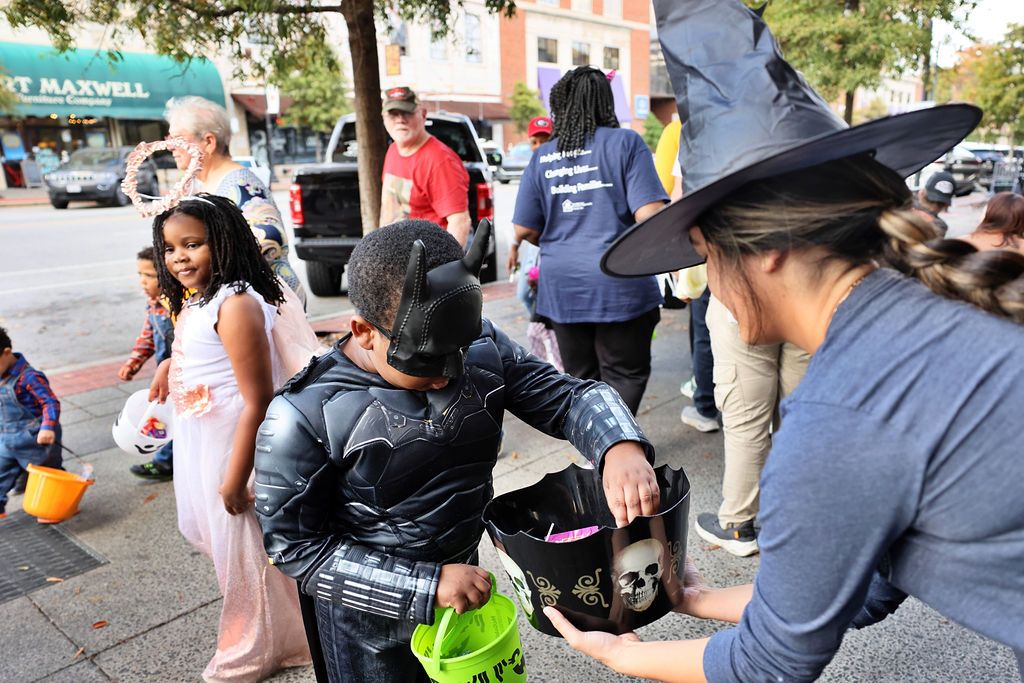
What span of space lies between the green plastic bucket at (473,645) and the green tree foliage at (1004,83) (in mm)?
21988

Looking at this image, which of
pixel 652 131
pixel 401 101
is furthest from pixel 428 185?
pixel 652 131

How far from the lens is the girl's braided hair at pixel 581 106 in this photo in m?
3.73

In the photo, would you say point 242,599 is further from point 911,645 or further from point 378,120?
point 378,120

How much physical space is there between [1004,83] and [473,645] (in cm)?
2380

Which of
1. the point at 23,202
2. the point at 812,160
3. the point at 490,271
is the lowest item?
the point at 490,271

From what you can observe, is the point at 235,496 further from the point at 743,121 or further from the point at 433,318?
the point at 743,121

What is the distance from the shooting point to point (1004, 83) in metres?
20.2

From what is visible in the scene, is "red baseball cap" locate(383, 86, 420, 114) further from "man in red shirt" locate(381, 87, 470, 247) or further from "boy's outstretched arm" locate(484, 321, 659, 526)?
"boy's outstretched arm" locate(484, 321, 659, 526)

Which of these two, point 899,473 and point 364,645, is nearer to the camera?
point 899,473

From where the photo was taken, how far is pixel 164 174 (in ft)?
87.4

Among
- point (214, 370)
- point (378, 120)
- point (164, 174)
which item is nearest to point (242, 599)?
point (214, 370)

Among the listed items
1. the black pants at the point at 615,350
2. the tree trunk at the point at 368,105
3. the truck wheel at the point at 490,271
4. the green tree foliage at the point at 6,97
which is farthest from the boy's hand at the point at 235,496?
the green tree foliage at the point at 6,97

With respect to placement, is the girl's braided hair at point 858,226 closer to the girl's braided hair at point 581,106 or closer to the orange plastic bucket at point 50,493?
the girl's braided hair at point 581,106

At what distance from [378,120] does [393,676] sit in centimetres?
439
